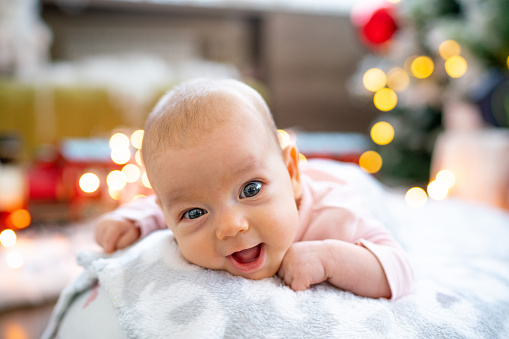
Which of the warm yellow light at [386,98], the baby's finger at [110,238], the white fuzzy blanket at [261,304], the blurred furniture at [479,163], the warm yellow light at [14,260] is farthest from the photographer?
the warm yellow light at [386,98]

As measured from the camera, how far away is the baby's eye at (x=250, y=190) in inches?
23.9

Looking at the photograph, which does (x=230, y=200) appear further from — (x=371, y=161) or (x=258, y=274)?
(x=371, y=161)

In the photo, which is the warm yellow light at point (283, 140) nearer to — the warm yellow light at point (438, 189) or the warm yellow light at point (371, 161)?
the warm yellow light at point (438, 189)

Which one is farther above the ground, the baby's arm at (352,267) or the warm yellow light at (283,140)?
the warm yellow light at (283,140)

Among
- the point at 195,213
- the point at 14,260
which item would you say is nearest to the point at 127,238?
the point at 195,213

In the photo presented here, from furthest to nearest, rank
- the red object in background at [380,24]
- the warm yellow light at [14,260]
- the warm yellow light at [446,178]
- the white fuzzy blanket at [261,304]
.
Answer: the red object in background at [380,24] < the warm yellow light at [446,178] < the warm yellow light at [14,260] < the white fuzzy blanket at [261,304]

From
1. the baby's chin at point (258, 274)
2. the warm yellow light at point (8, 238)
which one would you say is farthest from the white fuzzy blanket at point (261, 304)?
the warm yellow light at point (8, 238)

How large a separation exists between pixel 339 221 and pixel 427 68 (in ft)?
5.96

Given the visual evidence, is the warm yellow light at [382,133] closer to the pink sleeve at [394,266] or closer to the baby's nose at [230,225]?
the pink sleeve at [394,266]

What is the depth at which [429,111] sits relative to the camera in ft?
8.30

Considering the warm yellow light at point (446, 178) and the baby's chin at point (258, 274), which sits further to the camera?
the warm yellow light at point (446, 178)

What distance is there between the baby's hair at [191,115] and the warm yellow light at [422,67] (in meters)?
1.84

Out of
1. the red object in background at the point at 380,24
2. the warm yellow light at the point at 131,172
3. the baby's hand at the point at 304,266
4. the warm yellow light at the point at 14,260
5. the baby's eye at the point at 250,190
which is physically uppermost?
the red object in background at the point at 380,24

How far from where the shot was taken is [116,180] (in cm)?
222
